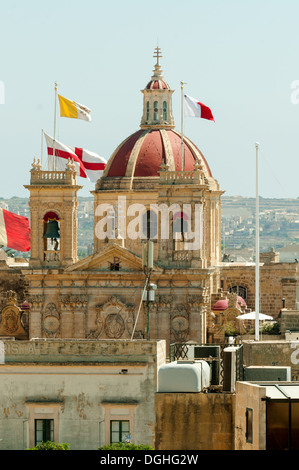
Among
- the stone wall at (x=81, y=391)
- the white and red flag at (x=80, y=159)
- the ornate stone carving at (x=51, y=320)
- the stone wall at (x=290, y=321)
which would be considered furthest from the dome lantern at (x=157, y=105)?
the stone wall at (x=81, y=391)

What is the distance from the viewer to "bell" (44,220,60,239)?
3184 inches

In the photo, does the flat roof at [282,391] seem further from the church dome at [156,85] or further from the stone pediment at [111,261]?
the church dome at [156,85]

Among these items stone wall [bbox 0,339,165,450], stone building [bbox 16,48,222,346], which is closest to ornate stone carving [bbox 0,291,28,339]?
stone building [bbox 16,48,222,346]

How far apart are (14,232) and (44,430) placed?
46.3 metres

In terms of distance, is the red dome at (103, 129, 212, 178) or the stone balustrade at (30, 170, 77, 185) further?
the red dome at (103, 129, 212, 178)

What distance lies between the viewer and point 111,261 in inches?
3174

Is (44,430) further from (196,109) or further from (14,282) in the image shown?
(14,282)

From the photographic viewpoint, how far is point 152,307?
79625 millimetres

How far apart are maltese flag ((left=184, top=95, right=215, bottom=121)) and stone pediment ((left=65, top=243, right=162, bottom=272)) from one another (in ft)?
25.8

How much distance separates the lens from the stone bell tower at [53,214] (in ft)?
264

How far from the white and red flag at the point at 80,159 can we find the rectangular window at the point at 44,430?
44718 mm

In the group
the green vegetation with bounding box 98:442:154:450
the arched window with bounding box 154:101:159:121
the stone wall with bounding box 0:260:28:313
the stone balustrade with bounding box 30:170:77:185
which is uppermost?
the arched window with bounding box 154:101:159:121

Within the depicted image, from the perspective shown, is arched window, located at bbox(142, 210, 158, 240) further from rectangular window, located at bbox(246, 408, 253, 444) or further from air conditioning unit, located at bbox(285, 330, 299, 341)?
rectangular window, located at bbox(246, 408, 253, 444)
